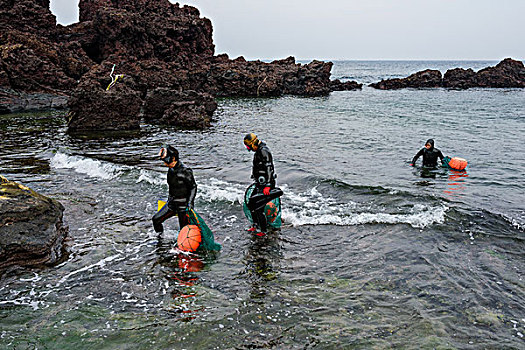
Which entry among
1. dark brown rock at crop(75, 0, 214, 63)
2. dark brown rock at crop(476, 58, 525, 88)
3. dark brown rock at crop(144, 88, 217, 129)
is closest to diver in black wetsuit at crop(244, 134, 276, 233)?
dark brown rock at crop(144, 88, 217, 129)

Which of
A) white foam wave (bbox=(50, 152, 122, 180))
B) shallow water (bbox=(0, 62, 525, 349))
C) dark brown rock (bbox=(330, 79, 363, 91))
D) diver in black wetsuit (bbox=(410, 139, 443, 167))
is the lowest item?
shallow water (bbox=(0, 62, 525, 349))

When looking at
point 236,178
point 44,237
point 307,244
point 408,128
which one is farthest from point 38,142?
point 408,128

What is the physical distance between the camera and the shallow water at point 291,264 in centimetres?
531

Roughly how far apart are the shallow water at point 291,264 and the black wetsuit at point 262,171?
2.19ft

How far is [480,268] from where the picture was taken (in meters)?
7.17

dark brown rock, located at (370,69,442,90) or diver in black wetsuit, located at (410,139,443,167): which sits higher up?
dark brown rock, located at (370,69,442,90)

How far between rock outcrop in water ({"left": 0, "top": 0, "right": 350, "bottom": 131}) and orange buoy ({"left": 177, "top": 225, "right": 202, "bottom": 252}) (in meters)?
17.7

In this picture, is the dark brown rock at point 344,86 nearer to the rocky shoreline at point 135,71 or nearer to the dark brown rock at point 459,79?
the rocky shoreline at point 135,71

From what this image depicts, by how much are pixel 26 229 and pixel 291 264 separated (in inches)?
202

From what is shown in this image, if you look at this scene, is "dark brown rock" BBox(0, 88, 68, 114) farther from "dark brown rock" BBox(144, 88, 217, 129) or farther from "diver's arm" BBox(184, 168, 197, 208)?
"diver's arm" BBox(184, 168, 197, 208)

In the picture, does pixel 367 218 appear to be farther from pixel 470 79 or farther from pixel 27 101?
pixel 470 79

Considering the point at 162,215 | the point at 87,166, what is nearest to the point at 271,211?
the point at 162,215

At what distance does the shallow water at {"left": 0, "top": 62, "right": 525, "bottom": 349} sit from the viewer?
5.31 metres

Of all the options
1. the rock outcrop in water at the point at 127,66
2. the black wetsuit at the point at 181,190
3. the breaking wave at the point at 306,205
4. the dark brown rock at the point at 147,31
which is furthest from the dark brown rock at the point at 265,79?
the black wetsuit at the point at 181,190
